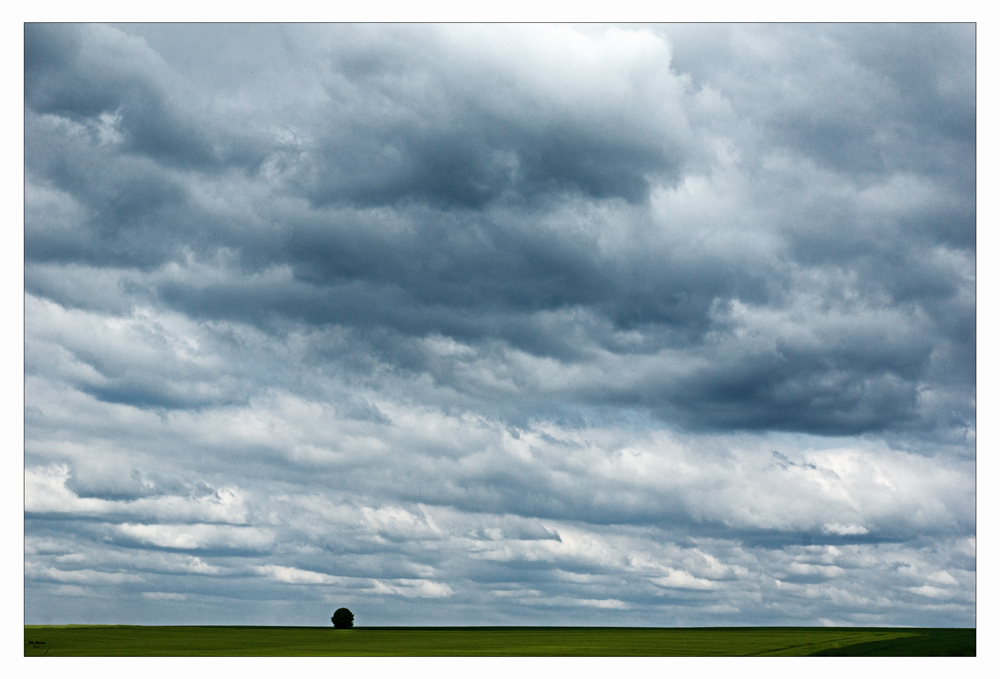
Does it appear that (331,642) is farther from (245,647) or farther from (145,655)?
(145,655)

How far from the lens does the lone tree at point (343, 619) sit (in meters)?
116

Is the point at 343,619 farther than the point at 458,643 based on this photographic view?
Yes

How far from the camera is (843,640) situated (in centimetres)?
9788

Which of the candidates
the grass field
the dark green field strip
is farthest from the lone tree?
the dark green field strip

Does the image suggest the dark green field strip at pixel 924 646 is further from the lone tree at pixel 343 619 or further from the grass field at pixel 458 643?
the lone tree at pixel 343 619

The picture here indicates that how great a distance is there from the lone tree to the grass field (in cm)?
516

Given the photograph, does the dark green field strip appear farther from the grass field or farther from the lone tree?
the lone tree

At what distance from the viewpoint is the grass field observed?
86625mm

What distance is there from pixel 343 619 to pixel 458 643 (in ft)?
78.6

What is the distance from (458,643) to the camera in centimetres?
9800

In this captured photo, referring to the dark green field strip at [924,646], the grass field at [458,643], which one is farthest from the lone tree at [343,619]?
the dark green field strip at [924,646]

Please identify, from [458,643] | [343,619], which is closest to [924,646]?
[458,643]

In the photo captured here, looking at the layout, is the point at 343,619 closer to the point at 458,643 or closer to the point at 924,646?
the point at 458,643
